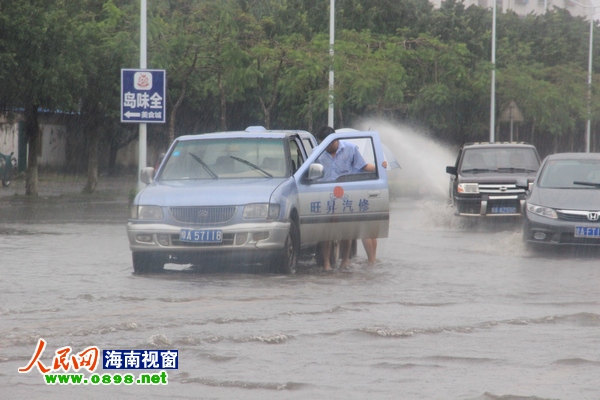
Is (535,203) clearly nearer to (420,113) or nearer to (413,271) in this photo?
(413,271)

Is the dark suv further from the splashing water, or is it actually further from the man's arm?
the splashing water

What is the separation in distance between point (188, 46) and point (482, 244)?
1546 centimetres

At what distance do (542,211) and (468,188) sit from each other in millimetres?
6209

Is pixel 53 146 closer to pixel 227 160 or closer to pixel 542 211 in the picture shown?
pixel 542 211

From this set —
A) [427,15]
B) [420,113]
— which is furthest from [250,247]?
[427,15]

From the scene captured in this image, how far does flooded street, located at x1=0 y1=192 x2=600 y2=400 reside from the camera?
6.55 meters

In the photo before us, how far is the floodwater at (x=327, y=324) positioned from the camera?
6551mm

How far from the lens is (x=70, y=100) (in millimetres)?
31609

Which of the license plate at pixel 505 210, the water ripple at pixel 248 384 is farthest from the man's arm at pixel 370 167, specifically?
the license plate at pixel 505 210

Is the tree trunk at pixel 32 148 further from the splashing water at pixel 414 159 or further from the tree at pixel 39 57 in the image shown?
the splashing water at pixel 414 159

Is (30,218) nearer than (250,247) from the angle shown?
No

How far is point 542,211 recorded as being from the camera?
15.9 meters

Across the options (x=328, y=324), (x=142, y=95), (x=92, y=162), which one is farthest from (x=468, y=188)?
(x=92, y=162)

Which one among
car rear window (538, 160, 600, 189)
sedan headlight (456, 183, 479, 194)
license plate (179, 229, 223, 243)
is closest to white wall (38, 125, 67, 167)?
sedan headlight (456, 183, 479, 194)
